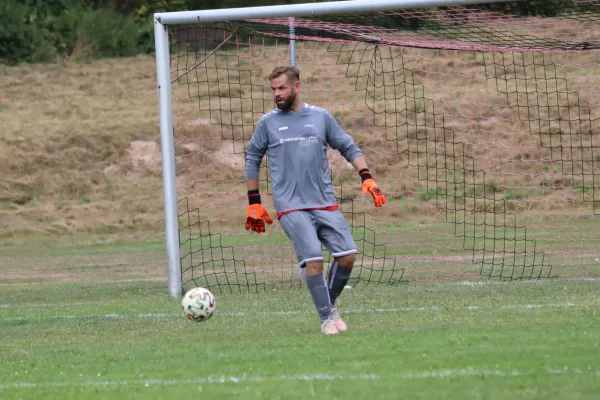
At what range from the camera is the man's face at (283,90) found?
8.22 meters

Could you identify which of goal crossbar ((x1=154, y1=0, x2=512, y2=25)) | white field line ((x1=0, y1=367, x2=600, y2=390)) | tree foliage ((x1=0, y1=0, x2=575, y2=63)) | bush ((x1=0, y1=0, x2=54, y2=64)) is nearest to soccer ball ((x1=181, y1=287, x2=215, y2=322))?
white field line ((x1=0, y1=367, x2=600, y2=390))

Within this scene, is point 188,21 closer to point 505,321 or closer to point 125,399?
point 505,321

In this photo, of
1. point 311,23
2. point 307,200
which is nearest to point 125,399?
point 307,200

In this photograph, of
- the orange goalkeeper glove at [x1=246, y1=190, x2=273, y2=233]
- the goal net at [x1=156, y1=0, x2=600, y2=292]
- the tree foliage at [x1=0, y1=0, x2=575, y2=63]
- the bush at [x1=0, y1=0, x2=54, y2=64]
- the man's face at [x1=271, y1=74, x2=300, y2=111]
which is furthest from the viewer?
the tree foliage at [x1=0, y1=0, x2=575, y2=63]

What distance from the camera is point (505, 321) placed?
828cm

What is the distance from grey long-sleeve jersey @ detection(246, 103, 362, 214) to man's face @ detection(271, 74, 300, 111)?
15 cm

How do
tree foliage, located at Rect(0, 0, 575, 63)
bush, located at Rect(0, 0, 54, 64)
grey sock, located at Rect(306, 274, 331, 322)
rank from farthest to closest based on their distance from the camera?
tree foliage, located at Rect(0, 0, 575, 63)
bush, located at Rect(0, 0, 54, 64)
grey sock, located at Rect(306, 274, 331, 322)

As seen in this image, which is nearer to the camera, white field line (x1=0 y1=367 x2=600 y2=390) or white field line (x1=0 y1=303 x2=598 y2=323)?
white field line (x1=0 y1=367 x2=600 y2=390)

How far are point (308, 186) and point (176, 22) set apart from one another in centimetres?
456

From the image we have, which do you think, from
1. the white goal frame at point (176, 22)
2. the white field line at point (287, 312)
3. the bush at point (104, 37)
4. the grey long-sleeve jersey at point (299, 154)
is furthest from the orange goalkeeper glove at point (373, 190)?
the bush at point (104, 37)

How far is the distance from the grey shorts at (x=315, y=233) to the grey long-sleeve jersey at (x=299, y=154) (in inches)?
3.1

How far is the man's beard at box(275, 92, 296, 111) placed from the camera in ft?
27.2

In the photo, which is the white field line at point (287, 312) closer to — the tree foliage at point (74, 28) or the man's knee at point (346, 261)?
the man's knee at point (346, 261)

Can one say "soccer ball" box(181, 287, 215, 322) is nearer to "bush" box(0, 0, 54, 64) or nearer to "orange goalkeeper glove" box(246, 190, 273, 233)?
"orange goalkeeper glove" box(246, 190, 273, 233)
